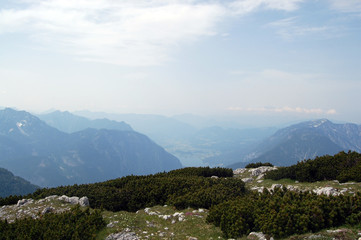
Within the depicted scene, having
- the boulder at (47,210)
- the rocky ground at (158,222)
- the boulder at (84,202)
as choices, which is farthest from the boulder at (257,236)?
the boulder at (47,210)

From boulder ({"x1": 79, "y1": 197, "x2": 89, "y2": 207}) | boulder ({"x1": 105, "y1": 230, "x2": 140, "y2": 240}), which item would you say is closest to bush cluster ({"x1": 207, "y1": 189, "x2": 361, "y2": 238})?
boulder ({"x1": 105, "y1": 230, "x2": 140, "y2": 240})

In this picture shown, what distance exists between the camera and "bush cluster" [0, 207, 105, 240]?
13.2m

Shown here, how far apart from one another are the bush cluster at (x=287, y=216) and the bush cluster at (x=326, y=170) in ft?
30.6

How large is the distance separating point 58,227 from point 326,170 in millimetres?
22256

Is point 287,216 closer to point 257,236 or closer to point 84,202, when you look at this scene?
Result: point 257,236

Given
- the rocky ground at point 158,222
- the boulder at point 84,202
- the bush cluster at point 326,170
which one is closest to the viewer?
the rocky ground at point 158,222

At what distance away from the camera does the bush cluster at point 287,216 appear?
1128 cm

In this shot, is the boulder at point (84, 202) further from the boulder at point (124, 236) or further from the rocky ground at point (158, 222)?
the boulder at point (124, 236)

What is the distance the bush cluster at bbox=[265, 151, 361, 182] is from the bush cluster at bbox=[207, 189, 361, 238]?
934 cm

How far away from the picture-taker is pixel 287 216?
37.8 feet

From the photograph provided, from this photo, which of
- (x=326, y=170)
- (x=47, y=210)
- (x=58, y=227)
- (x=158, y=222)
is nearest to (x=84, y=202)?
(x=47, y=210)

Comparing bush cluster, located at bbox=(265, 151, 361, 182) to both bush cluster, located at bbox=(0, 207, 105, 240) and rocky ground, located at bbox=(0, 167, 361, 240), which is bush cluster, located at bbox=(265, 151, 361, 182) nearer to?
rocky ground, located at bbox=(0, 167, 361, 240)

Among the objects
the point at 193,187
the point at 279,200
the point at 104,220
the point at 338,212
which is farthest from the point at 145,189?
the point at 338,212

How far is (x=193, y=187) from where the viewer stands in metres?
21.1
